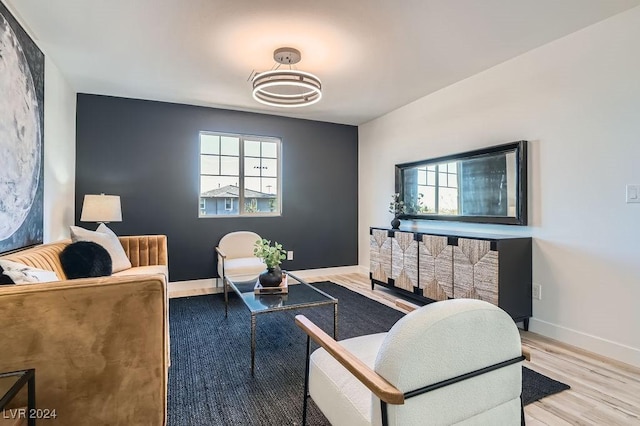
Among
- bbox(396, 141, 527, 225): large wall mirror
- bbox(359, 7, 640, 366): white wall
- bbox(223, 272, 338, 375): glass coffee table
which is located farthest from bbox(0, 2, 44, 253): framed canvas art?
bbox(359, 7, 640, 366): white wall

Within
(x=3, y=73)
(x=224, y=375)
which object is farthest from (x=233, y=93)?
(x=224, y=375)

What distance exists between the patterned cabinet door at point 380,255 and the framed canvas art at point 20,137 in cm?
349

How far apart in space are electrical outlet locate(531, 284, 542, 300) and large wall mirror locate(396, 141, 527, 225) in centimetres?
57

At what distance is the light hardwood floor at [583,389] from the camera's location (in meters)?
1.75

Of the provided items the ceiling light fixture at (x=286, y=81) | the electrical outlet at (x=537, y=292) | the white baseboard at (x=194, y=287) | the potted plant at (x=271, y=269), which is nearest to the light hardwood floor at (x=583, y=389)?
the electrical outlet at (x=537, y=292)

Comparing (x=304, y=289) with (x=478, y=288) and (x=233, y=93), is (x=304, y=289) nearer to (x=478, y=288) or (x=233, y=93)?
(x=478, y=288)

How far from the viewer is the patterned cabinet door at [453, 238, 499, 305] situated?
2.82 m

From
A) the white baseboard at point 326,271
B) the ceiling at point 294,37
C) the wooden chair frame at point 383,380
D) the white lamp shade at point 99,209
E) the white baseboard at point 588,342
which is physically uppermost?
the ceiling at point 294,37

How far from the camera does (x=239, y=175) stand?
481 cm

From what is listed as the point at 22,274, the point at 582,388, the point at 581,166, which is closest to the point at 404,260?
the point at 581,166

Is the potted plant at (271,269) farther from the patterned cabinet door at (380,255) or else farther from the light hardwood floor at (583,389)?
the light hardwood floor at (583,389)

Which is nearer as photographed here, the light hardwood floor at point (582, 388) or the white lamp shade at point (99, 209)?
the light hardwood floor at point (582, 388)

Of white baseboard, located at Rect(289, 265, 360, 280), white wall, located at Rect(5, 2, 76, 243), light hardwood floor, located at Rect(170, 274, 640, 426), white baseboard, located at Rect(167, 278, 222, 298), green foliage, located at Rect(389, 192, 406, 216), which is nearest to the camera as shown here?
light hardwood floor, located at Rect(170, 274, 640, 426)

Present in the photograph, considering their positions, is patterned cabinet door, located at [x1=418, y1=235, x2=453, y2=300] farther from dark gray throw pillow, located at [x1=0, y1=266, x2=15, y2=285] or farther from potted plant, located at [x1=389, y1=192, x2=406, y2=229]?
dark gray throw pillow, located at [x1=0, y1=266, x2=15, y2=285]
